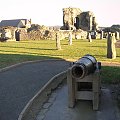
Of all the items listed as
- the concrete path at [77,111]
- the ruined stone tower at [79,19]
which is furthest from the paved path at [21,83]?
the ruined stone tower at [79,19]

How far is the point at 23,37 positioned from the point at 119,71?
29149 millimetres

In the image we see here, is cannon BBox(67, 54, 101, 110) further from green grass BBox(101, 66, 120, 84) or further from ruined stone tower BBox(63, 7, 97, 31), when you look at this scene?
ruined stone tower BBox(63, 7, 97, 31)

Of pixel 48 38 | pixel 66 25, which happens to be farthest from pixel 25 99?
pixel 66 25

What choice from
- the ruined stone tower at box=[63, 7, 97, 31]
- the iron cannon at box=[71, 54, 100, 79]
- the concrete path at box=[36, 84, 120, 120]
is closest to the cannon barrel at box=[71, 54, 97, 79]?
the iron cannon at box=[71, 54, 100, 79]

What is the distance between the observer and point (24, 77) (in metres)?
11.7

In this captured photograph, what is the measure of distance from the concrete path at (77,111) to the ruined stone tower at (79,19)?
160 ft

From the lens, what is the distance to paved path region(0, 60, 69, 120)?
304 inches

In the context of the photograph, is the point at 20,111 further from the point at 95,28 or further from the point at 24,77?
the point at 95,28

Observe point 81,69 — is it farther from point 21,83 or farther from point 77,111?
point 21,83

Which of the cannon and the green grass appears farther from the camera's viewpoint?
the green grass

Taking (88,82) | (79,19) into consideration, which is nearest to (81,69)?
(88,82)

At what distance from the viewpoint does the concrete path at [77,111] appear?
7309mm

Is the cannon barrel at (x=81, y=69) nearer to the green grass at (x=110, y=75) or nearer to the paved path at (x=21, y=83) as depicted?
the paved path at (x=21, y=83)

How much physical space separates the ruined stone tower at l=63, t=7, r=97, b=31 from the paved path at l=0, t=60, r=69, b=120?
142 ft
